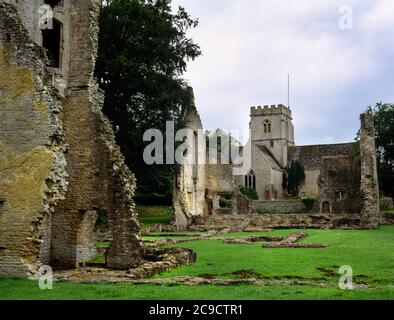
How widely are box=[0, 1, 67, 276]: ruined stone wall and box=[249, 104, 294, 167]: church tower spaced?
219ft

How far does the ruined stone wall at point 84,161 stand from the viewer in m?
17.2

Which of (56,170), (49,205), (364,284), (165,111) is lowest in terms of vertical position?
(364,284)

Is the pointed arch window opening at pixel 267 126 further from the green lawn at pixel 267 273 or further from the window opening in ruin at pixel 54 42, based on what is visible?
the window opening in ruin at pixel 54 42

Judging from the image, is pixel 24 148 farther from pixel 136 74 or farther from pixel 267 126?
pixel 267 126

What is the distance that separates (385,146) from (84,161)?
41032 mm

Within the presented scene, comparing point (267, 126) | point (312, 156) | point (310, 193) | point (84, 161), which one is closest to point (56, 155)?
point (84, 161)

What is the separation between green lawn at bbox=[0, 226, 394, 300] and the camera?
961cm

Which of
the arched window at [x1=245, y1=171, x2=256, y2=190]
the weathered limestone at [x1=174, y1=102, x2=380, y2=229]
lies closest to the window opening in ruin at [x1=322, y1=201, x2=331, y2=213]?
the weathered limestone at [x1=174, y1=102, x2=380, y2=229]

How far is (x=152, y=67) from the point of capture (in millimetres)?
31625

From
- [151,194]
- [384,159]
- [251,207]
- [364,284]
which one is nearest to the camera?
[364,284]
